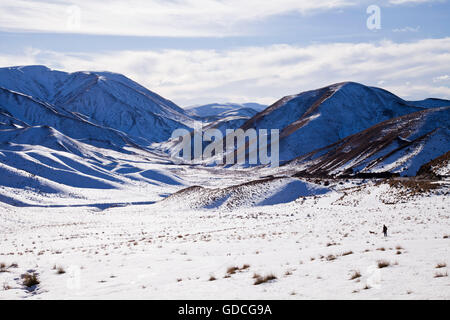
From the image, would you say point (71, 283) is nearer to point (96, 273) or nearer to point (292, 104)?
point (96, 273)

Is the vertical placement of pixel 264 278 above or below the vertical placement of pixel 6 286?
above

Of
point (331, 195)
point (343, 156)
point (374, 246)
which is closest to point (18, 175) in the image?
point (331, 195)

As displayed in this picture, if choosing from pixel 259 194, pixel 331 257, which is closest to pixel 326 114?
pixel 259 194

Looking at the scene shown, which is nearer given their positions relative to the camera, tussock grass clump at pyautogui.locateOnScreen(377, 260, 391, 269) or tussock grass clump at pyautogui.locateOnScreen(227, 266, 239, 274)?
tussock grass clump at pyautogui.locateOnScreen(377, 260, 391, 269)

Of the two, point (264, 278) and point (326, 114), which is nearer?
point (264, 278)

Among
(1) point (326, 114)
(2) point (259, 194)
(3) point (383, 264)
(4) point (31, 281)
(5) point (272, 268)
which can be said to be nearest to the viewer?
(3) point (383, 264)

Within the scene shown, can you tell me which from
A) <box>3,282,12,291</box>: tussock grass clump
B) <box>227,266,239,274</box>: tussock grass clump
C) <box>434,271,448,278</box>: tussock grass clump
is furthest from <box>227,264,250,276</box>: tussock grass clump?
<box>3,282,12,291</box>: tussock grass clump

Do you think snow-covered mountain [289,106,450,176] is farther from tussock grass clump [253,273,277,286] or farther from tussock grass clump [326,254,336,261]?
tussock grass clump [253,273,277,286]

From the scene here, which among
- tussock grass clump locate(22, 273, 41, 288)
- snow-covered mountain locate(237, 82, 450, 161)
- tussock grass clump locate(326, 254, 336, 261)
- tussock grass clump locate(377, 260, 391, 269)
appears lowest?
tussock grass clump locate(22, 273, 41, 288)

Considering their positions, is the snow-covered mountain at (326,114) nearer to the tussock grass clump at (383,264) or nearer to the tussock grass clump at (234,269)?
the tussock grass clump at (234,269)

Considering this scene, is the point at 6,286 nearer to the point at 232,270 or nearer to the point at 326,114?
the point at 232,270

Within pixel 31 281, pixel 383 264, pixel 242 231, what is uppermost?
pixel 383 264

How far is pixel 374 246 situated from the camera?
13852 millimetres
